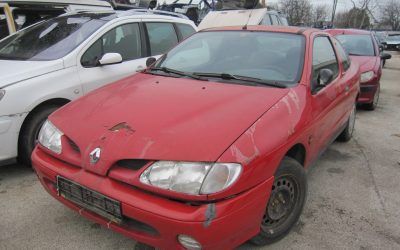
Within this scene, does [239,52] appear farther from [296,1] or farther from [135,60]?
[296,1]

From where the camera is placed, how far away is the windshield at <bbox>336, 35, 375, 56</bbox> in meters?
8.02

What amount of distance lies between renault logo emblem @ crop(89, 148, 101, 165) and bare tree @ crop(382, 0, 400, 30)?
A: 7872 centimetres

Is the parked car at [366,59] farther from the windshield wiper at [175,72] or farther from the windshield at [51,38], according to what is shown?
the windshield at [51,38]

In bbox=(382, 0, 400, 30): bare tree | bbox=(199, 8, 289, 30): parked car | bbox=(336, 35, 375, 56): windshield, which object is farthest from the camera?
bbox=(382, 0, 400, 30): bare tree

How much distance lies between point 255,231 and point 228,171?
0.52 m

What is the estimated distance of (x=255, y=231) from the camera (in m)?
2.47

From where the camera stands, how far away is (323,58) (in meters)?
3.89

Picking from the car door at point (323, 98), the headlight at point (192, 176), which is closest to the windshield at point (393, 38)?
the car door at point (323, 98)

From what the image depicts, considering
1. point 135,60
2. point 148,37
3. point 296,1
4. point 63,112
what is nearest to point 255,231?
point 63,112

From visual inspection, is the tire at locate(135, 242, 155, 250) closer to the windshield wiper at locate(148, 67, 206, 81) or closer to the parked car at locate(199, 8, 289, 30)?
the windshield wiper at locate(148, 67, 206, 81)

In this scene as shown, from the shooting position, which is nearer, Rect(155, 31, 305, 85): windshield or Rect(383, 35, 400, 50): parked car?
Rect(155, 31, 305, 85): windshield

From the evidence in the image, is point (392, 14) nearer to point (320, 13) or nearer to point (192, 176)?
point (320, 13)

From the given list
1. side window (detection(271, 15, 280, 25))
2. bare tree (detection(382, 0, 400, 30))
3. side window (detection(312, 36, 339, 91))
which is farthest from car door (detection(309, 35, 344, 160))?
bare tree (detection(382, 0, 400, 30))

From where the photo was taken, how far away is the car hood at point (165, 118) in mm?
2318
